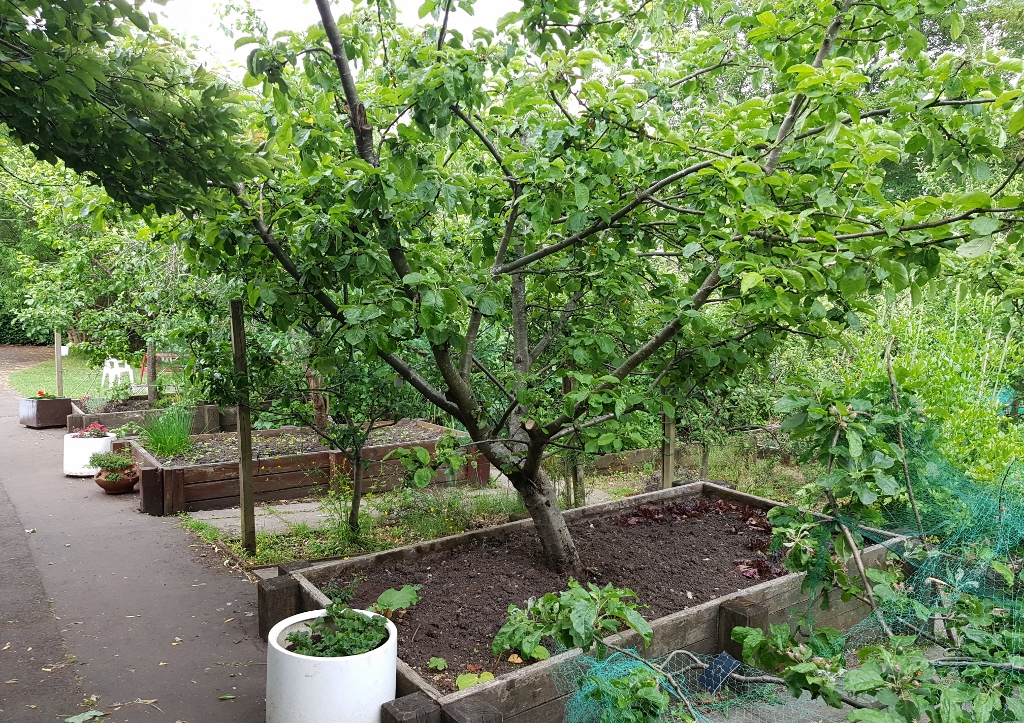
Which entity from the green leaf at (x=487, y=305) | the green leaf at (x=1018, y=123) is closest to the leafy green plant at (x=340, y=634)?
the green leaf at (x=487, y=305)

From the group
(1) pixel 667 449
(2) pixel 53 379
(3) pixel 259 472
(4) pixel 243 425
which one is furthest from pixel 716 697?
(2) pixel 53 379

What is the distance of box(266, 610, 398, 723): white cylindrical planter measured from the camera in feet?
9.74

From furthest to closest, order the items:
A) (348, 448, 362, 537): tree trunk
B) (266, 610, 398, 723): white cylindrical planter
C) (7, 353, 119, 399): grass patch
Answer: (7, 353, 119, 399): grass patch → (348, 448, 362, 537): tree trunk → (266, 610, 398, 723): white cylindrical planter

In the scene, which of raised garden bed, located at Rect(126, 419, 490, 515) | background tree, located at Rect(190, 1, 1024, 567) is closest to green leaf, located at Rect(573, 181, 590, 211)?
background tree, located at Rect(190, 1, 1024, 567)

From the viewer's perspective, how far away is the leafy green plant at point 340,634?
10.1 ft

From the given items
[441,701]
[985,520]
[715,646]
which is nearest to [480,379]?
[715,646]

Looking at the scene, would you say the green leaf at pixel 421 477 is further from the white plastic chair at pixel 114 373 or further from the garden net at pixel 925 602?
the white plastic chair at pixel 114 373

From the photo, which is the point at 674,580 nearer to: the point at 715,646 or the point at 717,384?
the point at 715,646

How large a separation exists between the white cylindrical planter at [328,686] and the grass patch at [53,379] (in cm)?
1330

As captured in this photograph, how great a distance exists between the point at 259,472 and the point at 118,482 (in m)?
1.50

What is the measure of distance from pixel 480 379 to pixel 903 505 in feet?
11.2

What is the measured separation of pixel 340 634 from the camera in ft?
10.2

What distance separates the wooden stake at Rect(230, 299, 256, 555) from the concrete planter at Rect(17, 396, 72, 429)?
311 inches

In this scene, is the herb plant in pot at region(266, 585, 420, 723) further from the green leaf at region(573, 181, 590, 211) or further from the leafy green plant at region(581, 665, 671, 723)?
the green leaf at region(573, 181, 590, 211)
